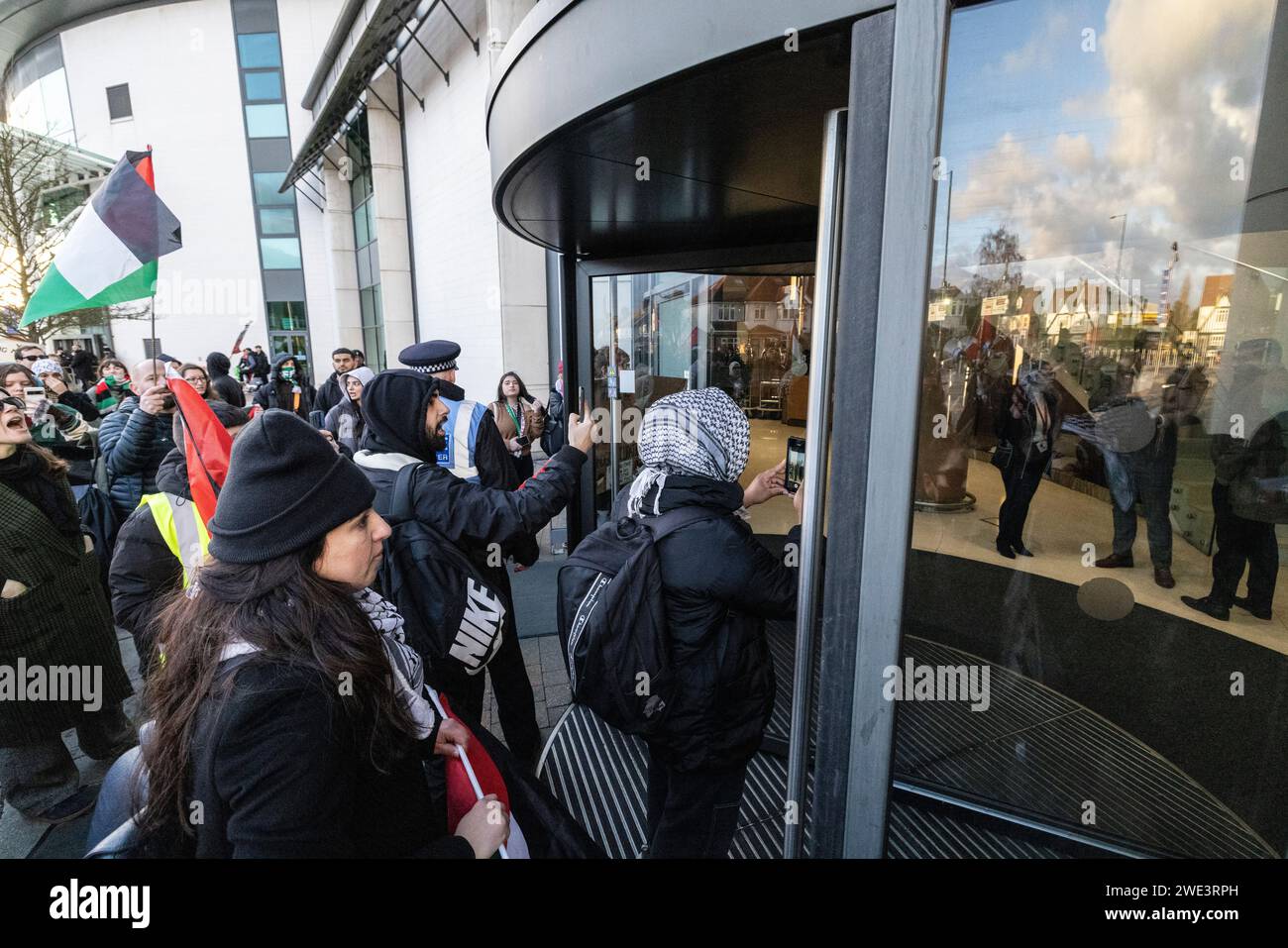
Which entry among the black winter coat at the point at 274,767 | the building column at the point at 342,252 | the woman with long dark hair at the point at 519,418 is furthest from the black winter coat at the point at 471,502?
the building column at the point at 342,252

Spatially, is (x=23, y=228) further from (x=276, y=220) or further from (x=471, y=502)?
(x=471, y=502)

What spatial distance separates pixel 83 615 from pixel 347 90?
13197 millimetres

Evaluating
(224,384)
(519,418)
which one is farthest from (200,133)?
(519,418)

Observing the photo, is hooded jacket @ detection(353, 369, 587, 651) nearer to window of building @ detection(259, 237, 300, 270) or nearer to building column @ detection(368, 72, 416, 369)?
building column @ detection(368, 72, 416, 369)

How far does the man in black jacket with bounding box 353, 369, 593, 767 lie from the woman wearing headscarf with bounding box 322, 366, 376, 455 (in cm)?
289

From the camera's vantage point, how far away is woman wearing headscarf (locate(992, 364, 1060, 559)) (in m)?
2.60

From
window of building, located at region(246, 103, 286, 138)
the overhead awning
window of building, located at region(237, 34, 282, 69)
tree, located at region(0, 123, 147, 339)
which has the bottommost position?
tree, located at region(0, 123, 147, 339)

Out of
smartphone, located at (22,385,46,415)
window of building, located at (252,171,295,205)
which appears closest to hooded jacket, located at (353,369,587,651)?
smartphone, located at (22,385,46,415)

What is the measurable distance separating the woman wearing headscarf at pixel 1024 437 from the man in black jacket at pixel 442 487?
1818 mm

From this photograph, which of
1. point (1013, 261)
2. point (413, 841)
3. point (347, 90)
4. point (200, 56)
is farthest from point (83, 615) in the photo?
point (200, 56)

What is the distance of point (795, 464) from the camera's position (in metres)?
1.93

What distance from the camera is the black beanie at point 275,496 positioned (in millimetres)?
1217

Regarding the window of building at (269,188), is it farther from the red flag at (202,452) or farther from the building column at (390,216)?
the red flag at (202,452)

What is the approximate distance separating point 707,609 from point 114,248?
325 cm
